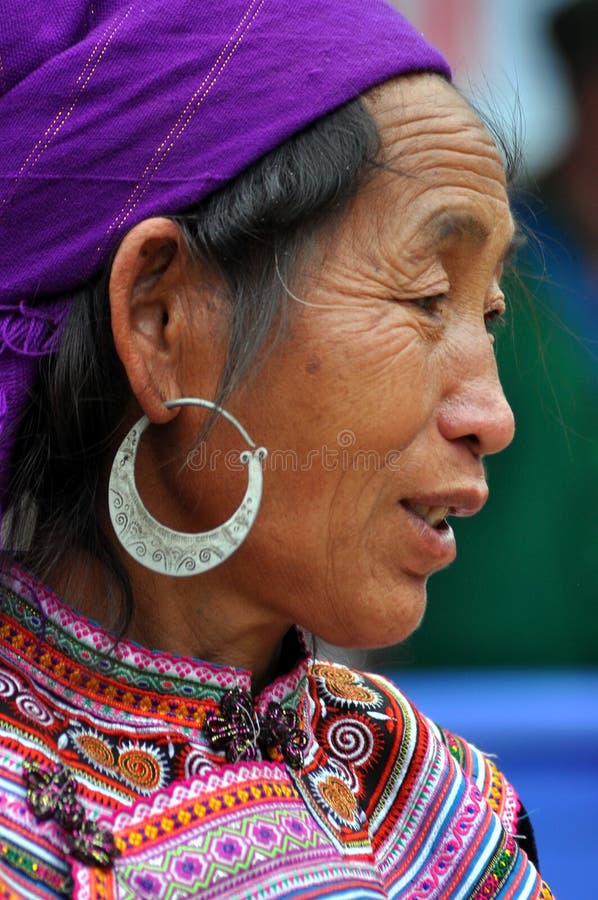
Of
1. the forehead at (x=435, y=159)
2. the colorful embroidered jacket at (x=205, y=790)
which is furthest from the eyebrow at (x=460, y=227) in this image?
the colorful embroidered jacket at (x=205, y=790)

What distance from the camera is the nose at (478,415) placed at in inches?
65.1

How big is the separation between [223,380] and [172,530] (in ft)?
0.67

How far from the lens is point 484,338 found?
1724 mm

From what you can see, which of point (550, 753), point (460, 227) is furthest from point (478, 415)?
point (550, 753)

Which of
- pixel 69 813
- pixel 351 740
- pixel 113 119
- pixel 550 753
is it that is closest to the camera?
pixel 69 813

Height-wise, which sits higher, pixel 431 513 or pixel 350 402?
pixel 350 402

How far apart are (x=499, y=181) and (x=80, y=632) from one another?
845 mm

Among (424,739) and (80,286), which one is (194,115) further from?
(424,739)

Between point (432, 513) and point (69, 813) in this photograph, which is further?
point (432, 513)

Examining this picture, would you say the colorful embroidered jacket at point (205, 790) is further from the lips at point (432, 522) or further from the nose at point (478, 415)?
the nose at point (478, 415)

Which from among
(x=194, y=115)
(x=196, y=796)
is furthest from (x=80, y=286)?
(x=196, y=796)

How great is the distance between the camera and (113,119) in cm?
157

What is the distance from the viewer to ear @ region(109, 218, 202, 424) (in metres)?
1.58

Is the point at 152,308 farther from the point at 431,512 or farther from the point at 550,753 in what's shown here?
the point at 550,753
